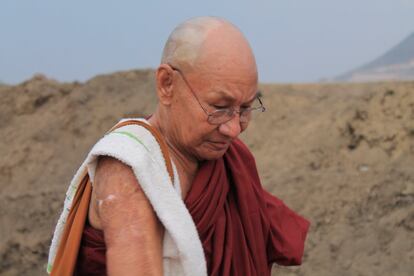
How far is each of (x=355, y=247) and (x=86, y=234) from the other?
3938mm

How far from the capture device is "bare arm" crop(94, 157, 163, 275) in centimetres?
225

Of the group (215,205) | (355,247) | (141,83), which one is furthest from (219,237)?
(141,83)

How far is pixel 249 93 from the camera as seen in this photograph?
2453 millimetres

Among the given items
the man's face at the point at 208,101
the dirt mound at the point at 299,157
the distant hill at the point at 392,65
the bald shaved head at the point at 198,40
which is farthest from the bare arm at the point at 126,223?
the distant hill at the point at 392,65

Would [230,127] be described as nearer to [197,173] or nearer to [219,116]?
[219,116]

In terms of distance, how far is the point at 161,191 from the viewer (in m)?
2.36

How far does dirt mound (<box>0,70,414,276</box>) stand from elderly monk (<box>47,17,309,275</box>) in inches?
123

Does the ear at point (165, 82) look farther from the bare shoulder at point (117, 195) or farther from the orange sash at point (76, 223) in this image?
the bare shoulder at point (117, 195)

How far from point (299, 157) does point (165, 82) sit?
6.23 meters

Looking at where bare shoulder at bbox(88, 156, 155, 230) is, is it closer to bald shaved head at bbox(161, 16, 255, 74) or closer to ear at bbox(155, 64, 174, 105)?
ear at bbox(155, 64, 174, 105)

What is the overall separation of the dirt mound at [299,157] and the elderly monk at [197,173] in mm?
3125

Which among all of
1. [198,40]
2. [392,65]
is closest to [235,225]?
[198,40]

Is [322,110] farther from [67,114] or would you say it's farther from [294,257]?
[294,257]

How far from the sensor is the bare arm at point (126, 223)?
7.38ft
